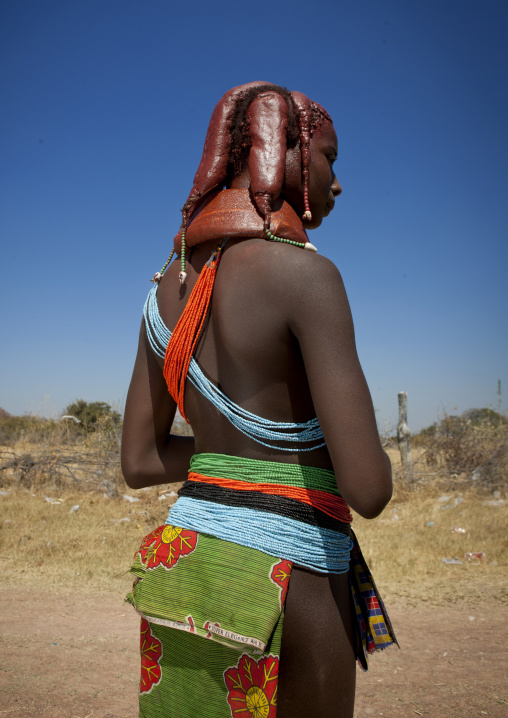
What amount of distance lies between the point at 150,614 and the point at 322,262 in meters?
0.88

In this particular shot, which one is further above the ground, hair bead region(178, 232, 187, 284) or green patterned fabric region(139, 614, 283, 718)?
hair bead region(178, 232, 187, 284)

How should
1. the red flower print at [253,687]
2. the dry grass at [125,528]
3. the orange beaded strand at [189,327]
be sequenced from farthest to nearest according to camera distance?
the dry grass at [125,528], the orange beaded strand at [189,327], the red flower print at [253,687]

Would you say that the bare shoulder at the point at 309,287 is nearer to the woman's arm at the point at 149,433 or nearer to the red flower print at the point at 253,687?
the woman's arm at the point at 149,433

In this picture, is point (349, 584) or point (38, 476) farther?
point (38, 476)

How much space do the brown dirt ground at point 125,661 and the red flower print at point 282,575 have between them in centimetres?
240

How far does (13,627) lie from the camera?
4.20 meters

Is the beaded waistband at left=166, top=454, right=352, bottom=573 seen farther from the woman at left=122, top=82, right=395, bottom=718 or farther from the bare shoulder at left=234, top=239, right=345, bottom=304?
the bare shoulder at left=234, top=239, right=345, bottom=304

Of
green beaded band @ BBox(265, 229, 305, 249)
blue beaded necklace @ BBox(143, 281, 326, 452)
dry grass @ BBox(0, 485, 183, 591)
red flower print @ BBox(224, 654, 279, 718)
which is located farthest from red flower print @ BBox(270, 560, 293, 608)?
dry grass @ BBox(0, 485, 183, 591)

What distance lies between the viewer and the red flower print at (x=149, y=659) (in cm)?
137

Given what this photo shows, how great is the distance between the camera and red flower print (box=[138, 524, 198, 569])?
4.36 ft

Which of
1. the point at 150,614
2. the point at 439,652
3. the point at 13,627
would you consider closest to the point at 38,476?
the point at 13,627

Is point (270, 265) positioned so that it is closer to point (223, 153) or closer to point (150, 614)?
point (223, 153)

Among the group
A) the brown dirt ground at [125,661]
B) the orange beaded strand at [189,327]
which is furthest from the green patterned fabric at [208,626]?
the brown dirt ground at [125,661]

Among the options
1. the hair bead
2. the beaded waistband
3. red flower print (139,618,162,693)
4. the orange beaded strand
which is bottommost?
red flower print (139,618,162,693)
